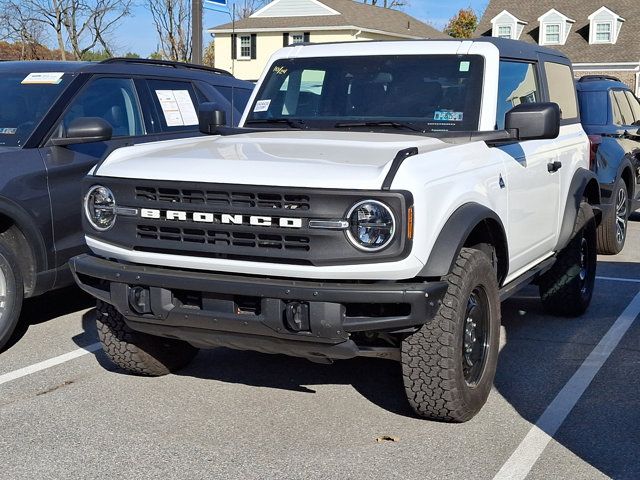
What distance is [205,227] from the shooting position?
4.22m

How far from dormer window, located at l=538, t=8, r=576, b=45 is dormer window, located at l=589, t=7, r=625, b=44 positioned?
1.16 meters

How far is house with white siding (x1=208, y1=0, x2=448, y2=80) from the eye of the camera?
49656mm

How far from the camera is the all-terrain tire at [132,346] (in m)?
4.96

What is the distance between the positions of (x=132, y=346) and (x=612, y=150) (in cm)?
653

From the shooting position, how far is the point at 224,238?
420 cm

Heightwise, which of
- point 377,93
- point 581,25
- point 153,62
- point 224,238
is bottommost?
point 224,238

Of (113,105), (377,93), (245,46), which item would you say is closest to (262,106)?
(377,93)

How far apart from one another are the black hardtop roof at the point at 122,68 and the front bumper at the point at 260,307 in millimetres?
2753

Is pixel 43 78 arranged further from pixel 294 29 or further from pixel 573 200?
pixel 294 29

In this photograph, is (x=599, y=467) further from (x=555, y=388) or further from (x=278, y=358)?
(x=278, y=358)

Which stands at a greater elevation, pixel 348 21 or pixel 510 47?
pixel 348 21

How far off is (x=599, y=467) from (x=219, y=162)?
224 centimetres

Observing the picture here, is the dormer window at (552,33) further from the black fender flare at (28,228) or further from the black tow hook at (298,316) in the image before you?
the black tow hook at (298,316)

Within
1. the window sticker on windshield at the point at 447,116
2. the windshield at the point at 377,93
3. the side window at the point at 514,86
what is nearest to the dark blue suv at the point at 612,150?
the side window at the point at 514,86
